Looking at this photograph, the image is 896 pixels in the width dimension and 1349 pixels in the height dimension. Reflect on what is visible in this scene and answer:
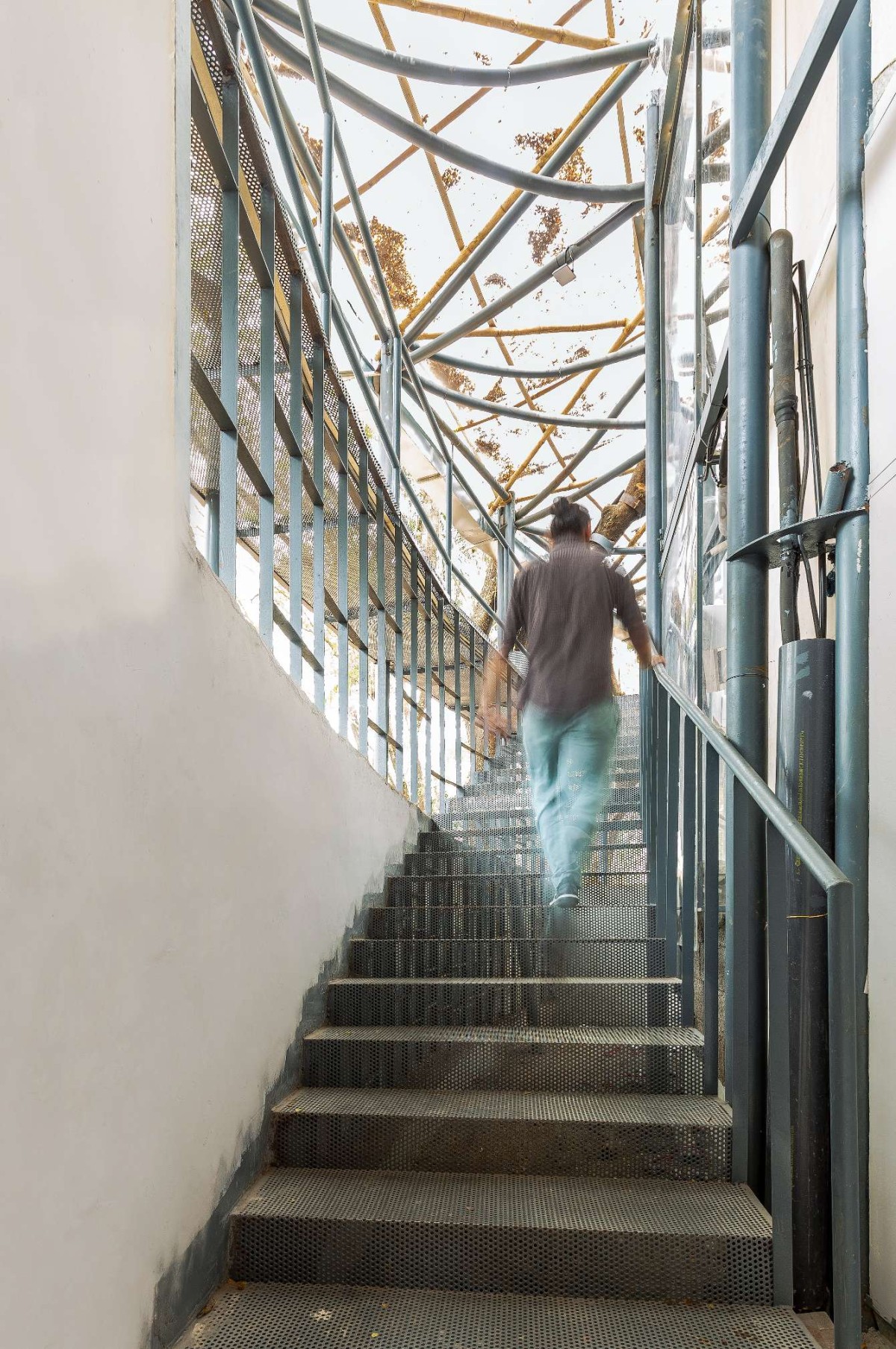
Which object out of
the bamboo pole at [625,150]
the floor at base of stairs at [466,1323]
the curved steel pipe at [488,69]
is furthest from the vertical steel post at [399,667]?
the bamboo pole at [625,150]

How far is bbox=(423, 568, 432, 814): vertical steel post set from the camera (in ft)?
17.5

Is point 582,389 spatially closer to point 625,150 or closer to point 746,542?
point 625,150

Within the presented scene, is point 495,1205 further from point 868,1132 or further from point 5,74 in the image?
point 5,74

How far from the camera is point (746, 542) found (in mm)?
2203

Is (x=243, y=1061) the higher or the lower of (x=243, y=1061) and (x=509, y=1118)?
the higher

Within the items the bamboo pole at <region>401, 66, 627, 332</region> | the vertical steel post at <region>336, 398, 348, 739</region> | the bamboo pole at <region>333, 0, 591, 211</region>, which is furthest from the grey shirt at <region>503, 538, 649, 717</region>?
the bamboo pole at <region>333, 0, 591, 211</region>

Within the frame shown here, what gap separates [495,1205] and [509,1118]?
22cm

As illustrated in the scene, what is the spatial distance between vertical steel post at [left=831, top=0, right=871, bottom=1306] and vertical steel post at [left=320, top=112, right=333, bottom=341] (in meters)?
1.90

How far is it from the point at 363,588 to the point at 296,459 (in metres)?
1.04

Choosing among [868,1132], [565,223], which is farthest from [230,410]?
[565,223]

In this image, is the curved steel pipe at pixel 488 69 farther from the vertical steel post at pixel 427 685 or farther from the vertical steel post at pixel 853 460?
the vertical steel post at pixel 853 460

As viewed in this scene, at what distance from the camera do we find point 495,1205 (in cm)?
191

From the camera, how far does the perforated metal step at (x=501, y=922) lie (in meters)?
→ 2.92

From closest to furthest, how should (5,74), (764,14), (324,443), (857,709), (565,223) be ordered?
(5,74)
(857,709)
(764,14)
(324,443)
(565,223)
